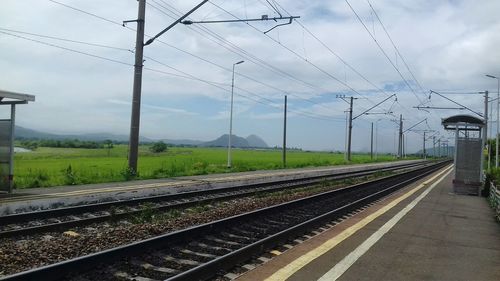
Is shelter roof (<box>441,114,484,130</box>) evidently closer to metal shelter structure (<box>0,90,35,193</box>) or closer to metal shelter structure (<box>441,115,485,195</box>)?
metal shelter structure (<box>441,115,485,195</box>)

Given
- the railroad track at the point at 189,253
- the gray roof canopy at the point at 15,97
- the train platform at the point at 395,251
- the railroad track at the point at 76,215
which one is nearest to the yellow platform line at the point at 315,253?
the train platform at the point at 395,251

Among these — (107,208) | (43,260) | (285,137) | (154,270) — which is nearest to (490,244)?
(154,270)

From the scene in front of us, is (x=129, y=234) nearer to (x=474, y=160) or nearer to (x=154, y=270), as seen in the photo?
(x=154, y=270)

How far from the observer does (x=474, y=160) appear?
24.4 m

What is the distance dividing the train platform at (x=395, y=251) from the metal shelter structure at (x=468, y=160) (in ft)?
31.8

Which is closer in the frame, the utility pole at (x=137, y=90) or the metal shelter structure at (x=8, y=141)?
the metal shelter structure at (x=8, y=141)

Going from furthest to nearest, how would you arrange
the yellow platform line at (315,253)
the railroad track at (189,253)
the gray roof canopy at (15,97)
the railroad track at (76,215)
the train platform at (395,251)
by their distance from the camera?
the gray roof canopy at (15,97) → the railroad track at (76,215) → the train platform at (395,251) → the yellow platform line at (315,253) → the railroad track at (189,253)

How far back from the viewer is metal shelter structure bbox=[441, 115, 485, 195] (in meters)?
24.2

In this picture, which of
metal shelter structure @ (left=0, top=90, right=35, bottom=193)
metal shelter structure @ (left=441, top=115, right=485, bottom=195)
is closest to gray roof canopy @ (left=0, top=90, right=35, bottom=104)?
metal shelter structure @ (left=0, top=90, right=35, bottom=193)

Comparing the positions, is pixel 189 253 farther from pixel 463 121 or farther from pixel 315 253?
pixel 463 121

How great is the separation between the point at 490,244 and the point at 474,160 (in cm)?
1486

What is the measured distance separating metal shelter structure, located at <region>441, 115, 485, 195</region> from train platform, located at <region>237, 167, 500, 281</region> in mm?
9706

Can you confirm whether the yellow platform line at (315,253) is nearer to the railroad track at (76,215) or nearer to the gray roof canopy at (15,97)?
the railroad track at (76,215)

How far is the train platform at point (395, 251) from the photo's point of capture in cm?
752
